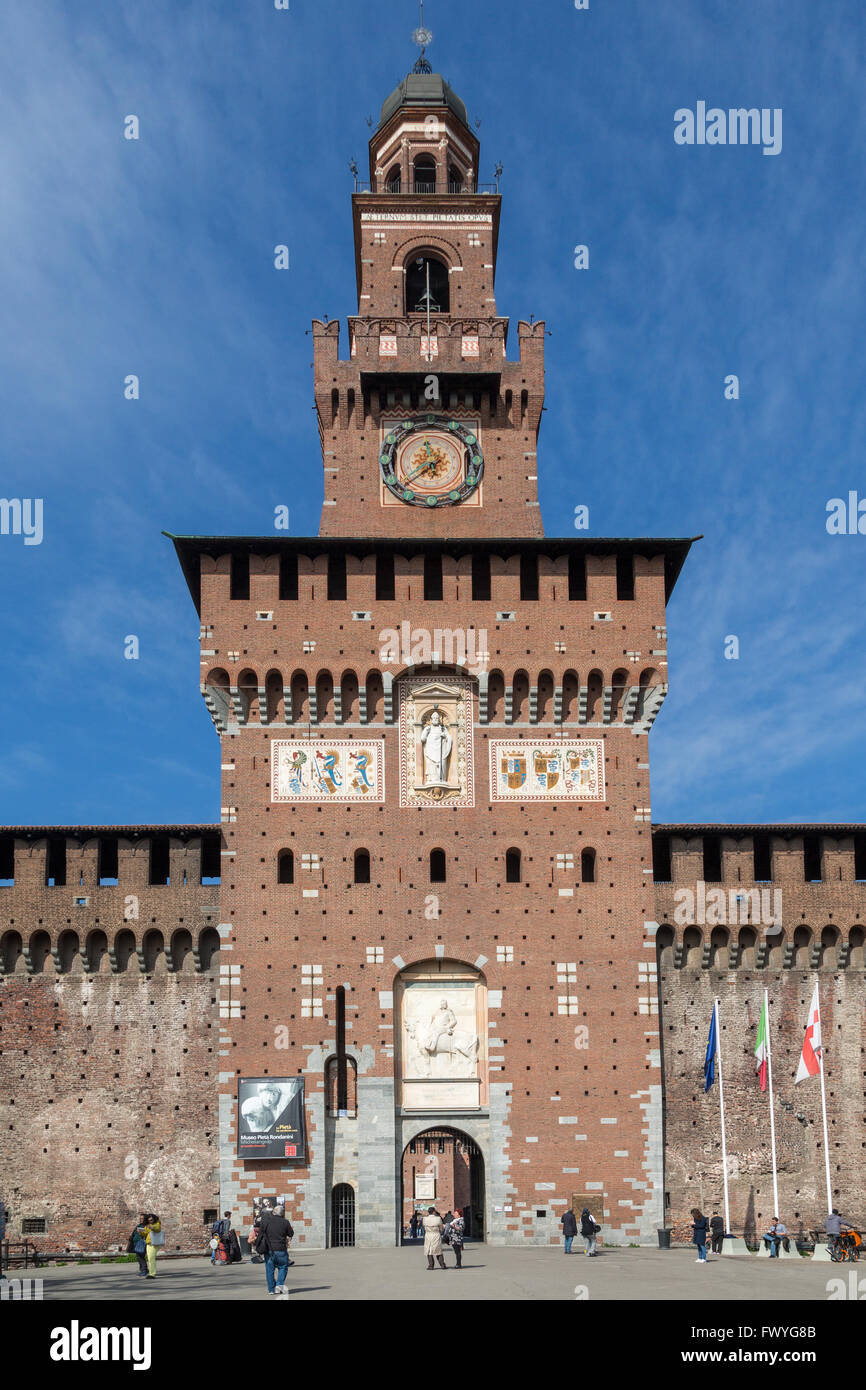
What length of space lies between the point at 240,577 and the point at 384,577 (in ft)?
13.0

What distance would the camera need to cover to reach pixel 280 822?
3794cm

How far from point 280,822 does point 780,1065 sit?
1533 centimetres

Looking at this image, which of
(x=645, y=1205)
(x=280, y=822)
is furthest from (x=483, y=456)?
(x=645, y=1205)

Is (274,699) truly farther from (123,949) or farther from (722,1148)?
(722,1148)

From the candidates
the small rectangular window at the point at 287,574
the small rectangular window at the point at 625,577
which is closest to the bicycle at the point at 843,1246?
the small rectangular window at the point at 625,577

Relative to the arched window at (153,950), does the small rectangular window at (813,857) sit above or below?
above

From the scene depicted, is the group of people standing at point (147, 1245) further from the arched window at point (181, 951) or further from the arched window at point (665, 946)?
the arched window at point (665, 946)

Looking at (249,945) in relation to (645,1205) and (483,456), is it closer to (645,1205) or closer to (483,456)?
(645,1205)

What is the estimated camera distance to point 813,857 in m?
40.8

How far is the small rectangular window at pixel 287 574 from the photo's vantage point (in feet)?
130

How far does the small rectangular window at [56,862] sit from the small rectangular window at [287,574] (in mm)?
9216

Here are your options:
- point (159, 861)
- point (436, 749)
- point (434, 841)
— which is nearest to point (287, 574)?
point (436, 749)

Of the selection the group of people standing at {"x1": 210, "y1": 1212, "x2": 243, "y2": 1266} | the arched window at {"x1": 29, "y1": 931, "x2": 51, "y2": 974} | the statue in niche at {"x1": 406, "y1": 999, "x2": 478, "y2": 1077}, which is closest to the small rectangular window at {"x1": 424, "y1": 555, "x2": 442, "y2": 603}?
the statue in niche at {"x1": 406, "y1": 999, "x2": 478, "y2": 1077}

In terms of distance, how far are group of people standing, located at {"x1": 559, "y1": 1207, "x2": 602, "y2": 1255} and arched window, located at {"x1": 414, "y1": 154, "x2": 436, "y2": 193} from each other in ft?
103
